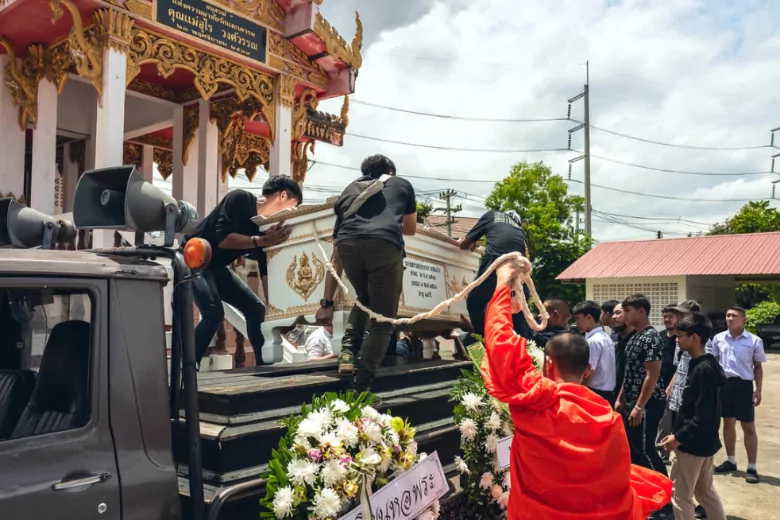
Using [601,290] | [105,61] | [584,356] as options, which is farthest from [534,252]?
[584,356]

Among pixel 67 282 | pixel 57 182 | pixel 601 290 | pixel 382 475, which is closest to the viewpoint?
pixel 67 282

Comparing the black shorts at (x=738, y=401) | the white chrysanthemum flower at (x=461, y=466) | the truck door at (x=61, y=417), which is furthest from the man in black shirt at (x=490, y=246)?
the truck door at (x=61, y=417)

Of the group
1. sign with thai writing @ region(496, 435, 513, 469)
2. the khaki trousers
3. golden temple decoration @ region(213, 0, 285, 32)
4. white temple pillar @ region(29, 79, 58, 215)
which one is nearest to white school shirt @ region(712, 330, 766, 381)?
the khaki trousers

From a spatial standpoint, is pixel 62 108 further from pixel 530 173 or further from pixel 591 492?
pixel 530 173

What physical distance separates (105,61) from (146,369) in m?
7.75

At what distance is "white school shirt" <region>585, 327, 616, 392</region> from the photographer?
5.92 meters

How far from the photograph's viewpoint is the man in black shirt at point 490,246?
5281mm

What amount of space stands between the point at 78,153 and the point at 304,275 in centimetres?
1058

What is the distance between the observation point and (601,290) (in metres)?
26.7

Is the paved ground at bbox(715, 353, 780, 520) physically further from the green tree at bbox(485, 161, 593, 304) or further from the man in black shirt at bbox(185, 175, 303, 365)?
the green tree at bbox(485, 161, 593, 304)

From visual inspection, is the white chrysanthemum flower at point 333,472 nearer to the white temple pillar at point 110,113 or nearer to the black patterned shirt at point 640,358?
the black patterned shirt at point 640,358

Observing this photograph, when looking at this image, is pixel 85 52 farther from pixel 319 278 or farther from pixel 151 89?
pixel 319 278

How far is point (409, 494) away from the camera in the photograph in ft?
9.02

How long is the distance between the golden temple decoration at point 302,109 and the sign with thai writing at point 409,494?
30.9 ft
